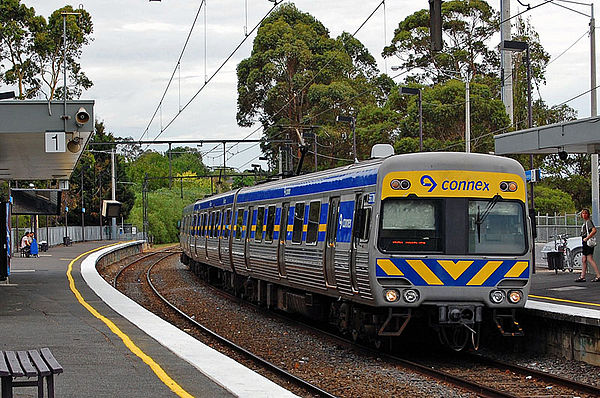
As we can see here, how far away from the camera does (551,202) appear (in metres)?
51.6

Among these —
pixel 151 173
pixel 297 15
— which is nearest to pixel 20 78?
pixel 297 15

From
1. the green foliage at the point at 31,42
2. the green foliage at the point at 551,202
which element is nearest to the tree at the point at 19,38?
the green foliage at the point at 31,42

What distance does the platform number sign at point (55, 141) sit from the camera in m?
19.2

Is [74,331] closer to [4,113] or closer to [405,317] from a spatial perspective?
[405,317]

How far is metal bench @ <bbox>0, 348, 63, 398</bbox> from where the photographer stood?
23.0ft

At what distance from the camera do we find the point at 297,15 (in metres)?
62.5

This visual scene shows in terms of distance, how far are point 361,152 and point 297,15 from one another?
12227 mm

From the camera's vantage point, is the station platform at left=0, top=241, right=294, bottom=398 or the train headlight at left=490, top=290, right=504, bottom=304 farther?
the train headlight at left=490, top=290, right=504, bottom=304

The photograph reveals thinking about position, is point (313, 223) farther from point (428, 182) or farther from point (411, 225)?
point (428, 182)

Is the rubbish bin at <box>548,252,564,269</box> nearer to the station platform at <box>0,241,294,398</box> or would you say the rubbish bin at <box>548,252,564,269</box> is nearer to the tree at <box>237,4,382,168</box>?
the station platform at <box>0,241,294,398</box>

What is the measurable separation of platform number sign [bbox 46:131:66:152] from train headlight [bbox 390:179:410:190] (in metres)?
8.22

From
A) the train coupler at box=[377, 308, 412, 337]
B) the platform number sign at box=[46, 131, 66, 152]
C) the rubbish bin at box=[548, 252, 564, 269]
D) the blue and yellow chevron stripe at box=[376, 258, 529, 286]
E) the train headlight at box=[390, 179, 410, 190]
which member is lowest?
the train coupler at box=[377, 308, 412, 337]

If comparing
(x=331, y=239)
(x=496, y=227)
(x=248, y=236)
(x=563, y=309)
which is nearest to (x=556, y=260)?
(x=248, y=236)

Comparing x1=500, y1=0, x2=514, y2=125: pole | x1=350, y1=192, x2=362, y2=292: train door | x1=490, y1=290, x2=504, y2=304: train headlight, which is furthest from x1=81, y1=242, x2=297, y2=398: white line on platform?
x1=500, y1=0, x2=514, y2=125: pole
